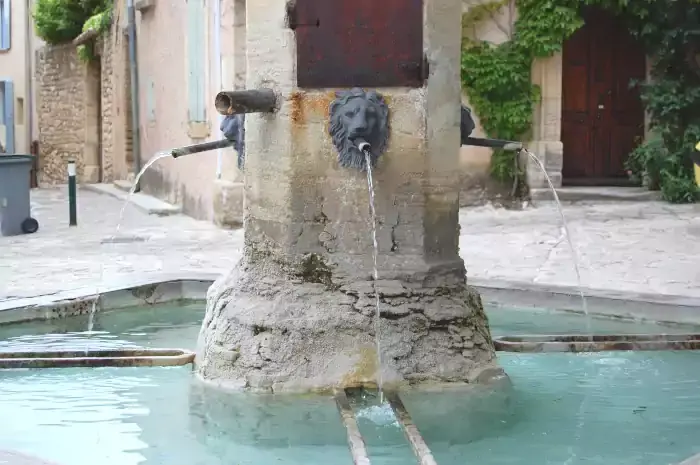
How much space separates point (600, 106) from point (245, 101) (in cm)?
981

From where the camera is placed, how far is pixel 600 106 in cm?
1315

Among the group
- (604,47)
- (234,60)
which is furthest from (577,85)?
(234,60)

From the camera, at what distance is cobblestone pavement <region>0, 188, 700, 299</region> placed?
23.3 ft

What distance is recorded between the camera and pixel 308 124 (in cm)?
415

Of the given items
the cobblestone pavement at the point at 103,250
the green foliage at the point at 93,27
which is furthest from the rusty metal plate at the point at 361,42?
the green foliage at the point at 93,27

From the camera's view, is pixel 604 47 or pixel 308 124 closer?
pixel 308 124

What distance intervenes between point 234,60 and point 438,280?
7.04m

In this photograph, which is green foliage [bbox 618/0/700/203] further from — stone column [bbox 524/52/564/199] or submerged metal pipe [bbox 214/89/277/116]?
submerged metal pipe [bbox 214/89/277/116]

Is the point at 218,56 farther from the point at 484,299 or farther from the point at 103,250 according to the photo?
the point at 484,299

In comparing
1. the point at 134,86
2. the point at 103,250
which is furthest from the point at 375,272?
the point at 134,86

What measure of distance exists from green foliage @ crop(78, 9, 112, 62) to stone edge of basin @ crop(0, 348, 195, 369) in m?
14.5

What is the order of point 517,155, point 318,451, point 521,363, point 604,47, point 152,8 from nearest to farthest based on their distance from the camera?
point 318,451 → point 521,363 → point 517,155 → point 604,47 → point 152,8

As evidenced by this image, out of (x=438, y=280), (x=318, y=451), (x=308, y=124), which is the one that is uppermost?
(x=308, y=124)

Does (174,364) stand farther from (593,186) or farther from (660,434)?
(593,186)
